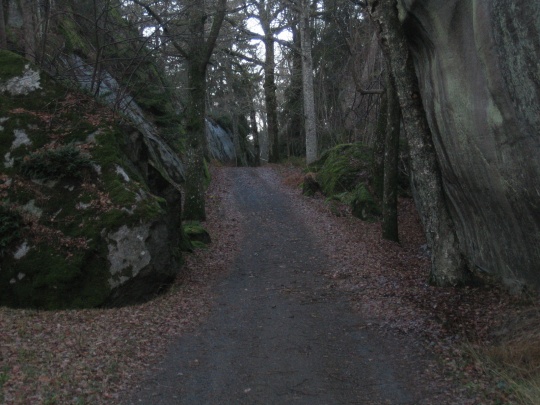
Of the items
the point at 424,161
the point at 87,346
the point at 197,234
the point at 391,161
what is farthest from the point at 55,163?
the point at 391,161

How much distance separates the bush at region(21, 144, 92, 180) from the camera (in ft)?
36.9

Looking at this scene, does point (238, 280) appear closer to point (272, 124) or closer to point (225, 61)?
point (225, 61)

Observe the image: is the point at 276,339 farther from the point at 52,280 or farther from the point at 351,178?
the point at 351,178

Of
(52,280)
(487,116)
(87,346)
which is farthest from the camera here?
(52,280)

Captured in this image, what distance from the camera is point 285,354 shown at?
8289 mm

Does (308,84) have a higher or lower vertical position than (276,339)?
higher

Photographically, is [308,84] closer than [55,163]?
No

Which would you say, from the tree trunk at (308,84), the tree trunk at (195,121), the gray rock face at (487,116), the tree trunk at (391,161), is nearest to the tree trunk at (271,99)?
the tree trunk at (308,84)

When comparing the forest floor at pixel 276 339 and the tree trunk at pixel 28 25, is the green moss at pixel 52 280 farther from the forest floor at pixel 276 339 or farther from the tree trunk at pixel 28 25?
the tree trunk at pixel 28 25

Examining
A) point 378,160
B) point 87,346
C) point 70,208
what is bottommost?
point 87,346

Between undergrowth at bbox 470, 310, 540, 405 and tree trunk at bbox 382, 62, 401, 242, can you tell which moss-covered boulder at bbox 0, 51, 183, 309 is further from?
undergrowth at bbox 470, 310, 540, 405

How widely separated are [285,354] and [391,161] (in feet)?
27.9

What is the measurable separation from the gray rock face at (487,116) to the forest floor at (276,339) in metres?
1.18

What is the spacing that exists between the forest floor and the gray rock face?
1.18 meters
